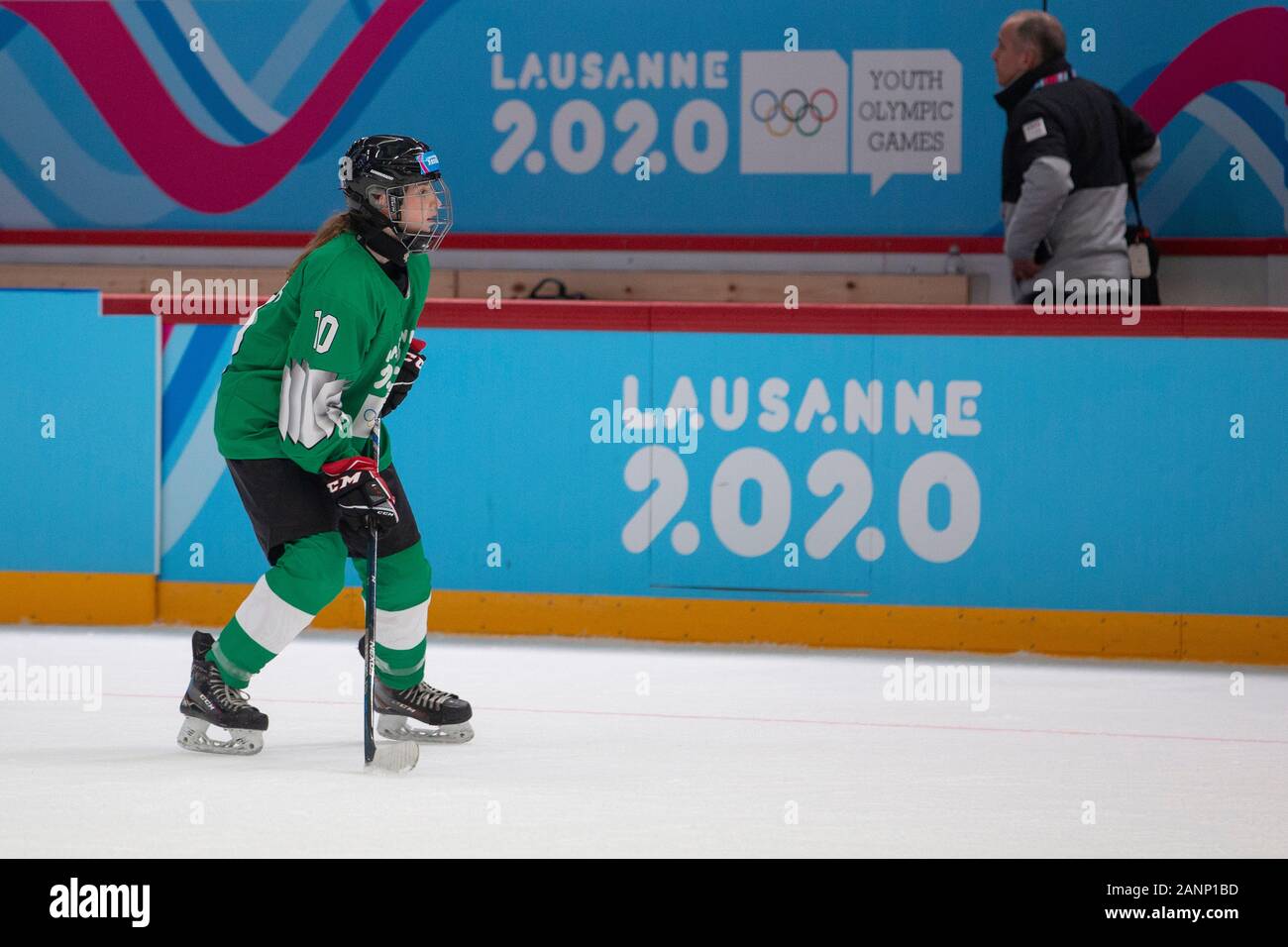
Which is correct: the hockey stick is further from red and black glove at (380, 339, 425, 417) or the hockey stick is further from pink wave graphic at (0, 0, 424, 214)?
pink wave graphic at (0, 0, 424, 214)

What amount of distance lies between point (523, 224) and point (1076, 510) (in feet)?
11.2

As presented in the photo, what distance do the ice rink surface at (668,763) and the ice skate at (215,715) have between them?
0.05m

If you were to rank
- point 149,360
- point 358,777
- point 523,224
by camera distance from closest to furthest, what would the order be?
point 358,777, point 149,360, point 523,224

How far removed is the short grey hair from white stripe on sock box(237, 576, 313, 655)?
3.77 meters

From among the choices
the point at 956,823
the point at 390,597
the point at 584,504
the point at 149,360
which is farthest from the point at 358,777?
the point at 149,360

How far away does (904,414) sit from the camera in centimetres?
614

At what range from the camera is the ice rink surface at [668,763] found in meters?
3.66

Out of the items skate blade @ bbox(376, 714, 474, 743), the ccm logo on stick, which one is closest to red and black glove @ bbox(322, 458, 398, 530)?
the ccm logo on stick

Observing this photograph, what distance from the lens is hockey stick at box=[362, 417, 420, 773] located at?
13.9 feet

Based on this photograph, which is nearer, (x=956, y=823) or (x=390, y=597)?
(x=956, y=823)

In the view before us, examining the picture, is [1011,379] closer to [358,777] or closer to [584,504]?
[584,504]

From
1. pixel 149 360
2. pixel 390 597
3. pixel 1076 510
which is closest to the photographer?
pixel 390 597

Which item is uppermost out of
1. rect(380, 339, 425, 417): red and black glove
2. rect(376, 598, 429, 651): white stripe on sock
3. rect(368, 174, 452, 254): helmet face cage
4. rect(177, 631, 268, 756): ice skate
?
rect(368, 174, 452, 254): helmet face cage

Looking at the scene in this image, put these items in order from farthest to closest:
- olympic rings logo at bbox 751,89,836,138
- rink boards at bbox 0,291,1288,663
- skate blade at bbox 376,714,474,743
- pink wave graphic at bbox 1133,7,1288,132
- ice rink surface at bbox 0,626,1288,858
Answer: olympic rings logo at bbox 751,89,836,138, pink wave graphic at bbox 1133,7,1288,132, rink boards at bbox 0,291,1288,663, skate blade at bbox 376,714,474,743, ice rink surface at bbox 0,626,1288,858
